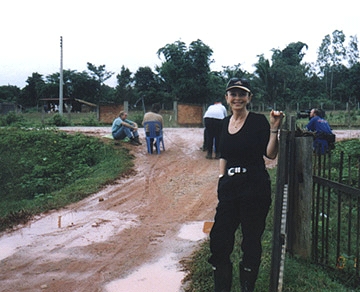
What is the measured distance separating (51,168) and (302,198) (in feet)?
29.9

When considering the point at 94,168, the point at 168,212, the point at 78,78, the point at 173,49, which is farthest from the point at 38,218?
the point at 78,78

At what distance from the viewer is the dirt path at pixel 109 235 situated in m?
4.48

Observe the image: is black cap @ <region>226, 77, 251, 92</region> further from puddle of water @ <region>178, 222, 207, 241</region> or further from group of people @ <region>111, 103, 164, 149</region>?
group of people @ <region>111, 103, 164, 149</region>

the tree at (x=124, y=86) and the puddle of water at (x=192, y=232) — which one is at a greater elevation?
the tree at (x=124, y=86)

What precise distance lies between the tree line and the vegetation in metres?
18.0

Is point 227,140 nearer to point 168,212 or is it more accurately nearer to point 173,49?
point 168,212

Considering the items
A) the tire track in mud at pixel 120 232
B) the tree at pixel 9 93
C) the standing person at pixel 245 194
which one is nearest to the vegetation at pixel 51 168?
the tire track in mud at pixel 120 232

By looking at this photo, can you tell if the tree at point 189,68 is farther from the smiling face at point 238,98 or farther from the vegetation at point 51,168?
the smiling face at point 238,98

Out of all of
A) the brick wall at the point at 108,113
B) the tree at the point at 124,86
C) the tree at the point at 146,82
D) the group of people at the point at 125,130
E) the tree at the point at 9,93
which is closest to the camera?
the group of people at the point at 125,130

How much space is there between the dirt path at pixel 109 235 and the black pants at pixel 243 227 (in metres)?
1.19

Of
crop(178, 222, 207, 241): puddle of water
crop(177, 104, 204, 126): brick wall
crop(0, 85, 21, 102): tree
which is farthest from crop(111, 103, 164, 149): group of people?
crop(0, 85, 21, 102): tree

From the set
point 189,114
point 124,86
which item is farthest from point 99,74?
point 189,114

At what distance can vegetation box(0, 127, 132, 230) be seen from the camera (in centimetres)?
849

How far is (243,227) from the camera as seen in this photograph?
128 inches
